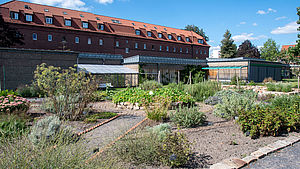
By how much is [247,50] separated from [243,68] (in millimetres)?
32191

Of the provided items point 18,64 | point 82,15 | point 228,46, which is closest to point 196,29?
point 228,46

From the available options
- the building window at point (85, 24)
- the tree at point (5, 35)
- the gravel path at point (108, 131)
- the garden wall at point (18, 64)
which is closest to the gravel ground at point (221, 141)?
the gravel path at point (108, 131)

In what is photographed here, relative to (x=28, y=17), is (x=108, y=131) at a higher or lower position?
lower

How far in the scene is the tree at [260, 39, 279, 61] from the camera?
49.7 meters

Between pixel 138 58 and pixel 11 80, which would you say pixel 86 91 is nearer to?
pixel 11 80

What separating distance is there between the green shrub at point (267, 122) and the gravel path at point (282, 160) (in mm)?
790

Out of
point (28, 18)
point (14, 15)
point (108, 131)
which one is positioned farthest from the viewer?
point (28, 18)

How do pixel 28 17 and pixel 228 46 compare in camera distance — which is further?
pixel 228 46

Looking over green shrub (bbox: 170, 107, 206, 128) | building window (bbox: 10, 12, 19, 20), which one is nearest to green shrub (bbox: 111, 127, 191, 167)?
green shrub (bbox: 170, 107, 206, 128)

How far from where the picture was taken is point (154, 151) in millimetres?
3768

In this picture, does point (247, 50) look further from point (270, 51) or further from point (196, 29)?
point (196, 29)

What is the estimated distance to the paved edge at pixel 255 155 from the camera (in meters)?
3.53

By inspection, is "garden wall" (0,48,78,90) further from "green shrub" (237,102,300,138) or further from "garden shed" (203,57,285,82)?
"garden shed" (203,57,285,82)

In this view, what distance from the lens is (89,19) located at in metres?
34.6
